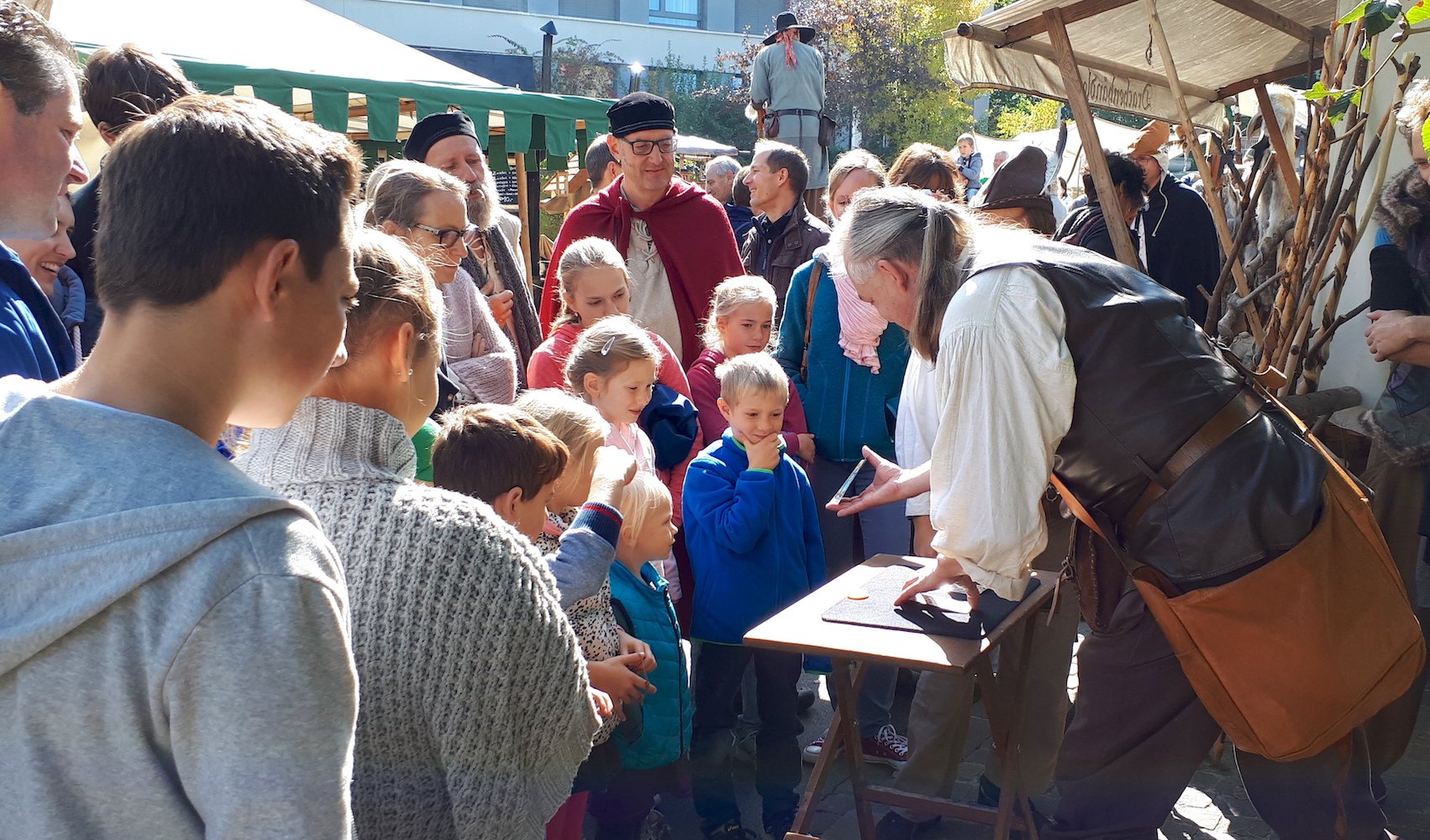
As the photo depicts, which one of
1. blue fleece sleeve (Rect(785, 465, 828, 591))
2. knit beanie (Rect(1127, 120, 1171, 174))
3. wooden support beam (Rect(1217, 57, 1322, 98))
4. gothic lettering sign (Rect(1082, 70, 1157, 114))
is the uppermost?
wooden support beam (Rect(1217, 57, 1322, 98))

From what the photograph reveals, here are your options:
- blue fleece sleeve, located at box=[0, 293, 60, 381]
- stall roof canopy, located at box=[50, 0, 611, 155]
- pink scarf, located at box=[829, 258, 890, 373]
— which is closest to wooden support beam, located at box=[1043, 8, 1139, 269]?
pink scarf, located at box=[829, 258, 890, 373]

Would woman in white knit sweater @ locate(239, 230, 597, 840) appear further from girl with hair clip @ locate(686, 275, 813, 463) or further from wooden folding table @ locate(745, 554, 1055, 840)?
girl with hair clip @ locate(686, 275, 813, 463)

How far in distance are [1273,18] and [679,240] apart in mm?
3058

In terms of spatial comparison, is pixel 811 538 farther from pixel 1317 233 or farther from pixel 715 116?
pixel 715 116

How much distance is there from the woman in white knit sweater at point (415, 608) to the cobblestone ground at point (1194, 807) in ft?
5.99

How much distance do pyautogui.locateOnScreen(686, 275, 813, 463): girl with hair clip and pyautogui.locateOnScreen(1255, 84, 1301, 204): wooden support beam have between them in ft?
6.17

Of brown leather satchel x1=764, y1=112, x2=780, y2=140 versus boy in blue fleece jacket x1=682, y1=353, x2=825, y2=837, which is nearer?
boy in blue fleece jacket x1=682, y1=353, x2=825, y2=837

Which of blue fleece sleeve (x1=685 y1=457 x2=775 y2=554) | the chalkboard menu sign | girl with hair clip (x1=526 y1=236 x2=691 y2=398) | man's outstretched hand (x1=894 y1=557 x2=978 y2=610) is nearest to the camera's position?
man's outstretched hand (x1=894 y1=557 x2=978 y2=610)

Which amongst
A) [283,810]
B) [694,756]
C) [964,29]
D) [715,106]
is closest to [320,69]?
[964,29]

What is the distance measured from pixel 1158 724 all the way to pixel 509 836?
1549mm

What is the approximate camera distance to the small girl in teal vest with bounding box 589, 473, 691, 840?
9.10 ft

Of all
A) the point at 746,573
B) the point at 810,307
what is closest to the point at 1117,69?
the point at 810,307

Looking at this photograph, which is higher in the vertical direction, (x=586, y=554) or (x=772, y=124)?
(x=772, y=124)

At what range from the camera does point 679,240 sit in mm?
4570
